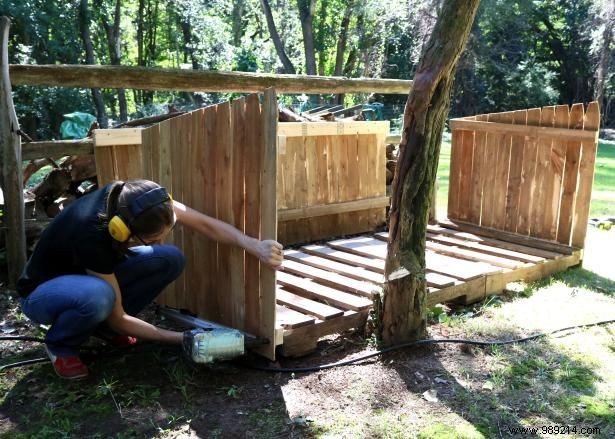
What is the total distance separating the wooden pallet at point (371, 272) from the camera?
393 centimetres

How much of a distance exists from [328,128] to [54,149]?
272 cm

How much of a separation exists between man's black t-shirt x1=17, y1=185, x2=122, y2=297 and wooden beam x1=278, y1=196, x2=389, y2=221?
294 cm

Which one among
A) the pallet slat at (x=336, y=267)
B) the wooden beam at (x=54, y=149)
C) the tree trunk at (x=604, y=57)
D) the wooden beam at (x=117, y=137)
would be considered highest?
the tree trunk at (x=604, y=57)

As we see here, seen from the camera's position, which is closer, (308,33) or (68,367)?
(68,367)

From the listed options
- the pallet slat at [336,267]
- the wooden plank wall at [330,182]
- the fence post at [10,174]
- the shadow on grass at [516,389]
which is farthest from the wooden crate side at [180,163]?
the wooden plank wall at [330,182]

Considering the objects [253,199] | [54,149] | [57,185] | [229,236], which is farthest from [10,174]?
[253,199]

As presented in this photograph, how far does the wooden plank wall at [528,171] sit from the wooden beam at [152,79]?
75.6 inches

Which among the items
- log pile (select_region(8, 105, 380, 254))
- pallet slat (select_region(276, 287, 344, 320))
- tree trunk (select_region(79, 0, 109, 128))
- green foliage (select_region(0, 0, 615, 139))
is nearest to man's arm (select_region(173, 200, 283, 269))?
pallet slat (select_region(276, 287, 344, 320))

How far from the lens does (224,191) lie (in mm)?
3541

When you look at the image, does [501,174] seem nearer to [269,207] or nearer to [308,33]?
[269,207]

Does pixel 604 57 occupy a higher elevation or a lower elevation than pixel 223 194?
higher

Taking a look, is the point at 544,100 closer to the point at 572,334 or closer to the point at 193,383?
the point at 572,334

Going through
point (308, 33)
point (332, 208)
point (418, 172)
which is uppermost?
point (308, 33)

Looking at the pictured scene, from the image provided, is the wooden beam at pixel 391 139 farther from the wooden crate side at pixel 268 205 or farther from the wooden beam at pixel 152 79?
the wooden crate side at pixel 268 205
